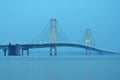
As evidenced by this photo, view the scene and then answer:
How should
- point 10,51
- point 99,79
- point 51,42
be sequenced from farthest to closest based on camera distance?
point 10,51 → point 51,42 → point 99,79

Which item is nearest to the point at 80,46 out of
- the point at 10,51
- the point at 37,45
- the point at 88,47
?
the point at 88,47

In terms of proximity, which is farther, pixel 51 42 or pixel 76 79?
pixel 51 42

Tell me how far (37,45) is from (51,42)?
5.71ft

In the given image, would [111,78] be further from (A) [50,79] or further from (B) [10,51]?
(B) [10,51]

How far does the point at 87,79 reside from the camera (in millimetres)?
19859

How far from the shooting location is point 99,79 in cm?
1973

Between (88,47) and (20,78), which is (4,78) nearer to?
(20,78)

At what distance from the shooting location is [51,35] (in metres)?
56.6

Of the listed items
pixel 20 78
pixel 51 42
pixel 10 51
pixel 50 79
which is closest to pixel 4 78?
pixel 20 78

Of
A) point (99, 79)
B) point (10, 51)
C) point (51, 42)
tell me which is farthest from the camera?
point (10, 51)

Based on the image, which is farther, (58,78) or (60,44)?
(60,44)

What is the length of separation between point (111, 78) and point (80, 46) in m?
35.9

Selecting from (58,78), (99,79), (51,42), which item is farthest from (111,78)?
(51,42)

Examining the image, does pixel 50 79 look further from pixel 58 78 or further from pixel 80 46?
pixel 80 46
